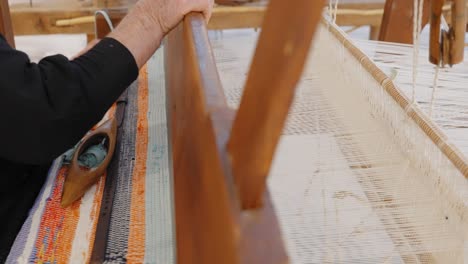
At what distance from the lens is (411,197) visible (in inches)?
33.9

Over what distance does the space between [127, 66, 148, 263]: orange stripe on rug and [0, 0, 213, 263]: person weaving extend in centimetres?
16

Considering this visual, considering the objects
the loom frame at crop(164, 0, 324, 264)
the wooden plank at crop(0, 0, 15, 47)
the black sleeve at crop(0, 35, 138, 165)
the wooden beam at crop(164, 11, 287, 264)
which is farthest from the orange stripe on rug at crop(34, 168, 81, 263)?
the wooden plank at crop(0, 0, 15, 47)

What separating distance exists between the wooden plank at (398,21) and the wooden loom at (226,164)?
937mm

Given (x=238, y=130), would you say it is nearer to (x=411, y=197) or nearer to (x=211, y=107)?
(x=211, y=107)

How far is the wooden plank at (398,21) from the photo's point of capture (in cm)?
160

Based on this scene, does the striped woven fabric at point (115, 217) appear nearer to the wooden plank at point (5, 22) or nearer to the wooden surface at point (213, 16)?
the wooden plank at point (5, 22)

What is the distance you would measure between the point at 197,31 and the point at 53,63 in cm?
25

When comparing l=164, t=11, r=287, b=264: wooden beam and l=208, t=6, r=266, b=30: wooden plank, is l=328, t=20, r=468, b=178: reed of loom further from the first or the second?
l=208, t=6, r=266, b=30: wooden plank

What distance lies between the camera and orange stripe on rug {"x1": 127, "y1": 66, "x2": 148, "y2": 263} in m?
0.89

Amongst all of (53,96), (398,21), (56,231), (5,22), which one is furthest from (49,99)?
(398,21)

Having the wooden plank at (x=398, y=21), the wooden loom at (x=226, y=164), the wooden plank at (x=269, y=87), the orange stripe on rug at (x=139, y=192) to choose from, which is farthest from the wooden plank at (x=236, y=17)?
the wooden plank at (x=269, y=87)

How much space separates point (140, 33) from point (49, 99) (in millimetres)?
232

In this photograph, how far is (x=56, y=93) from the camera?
0.87m

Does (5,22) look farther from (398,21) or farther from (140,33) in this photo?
(398,21)
